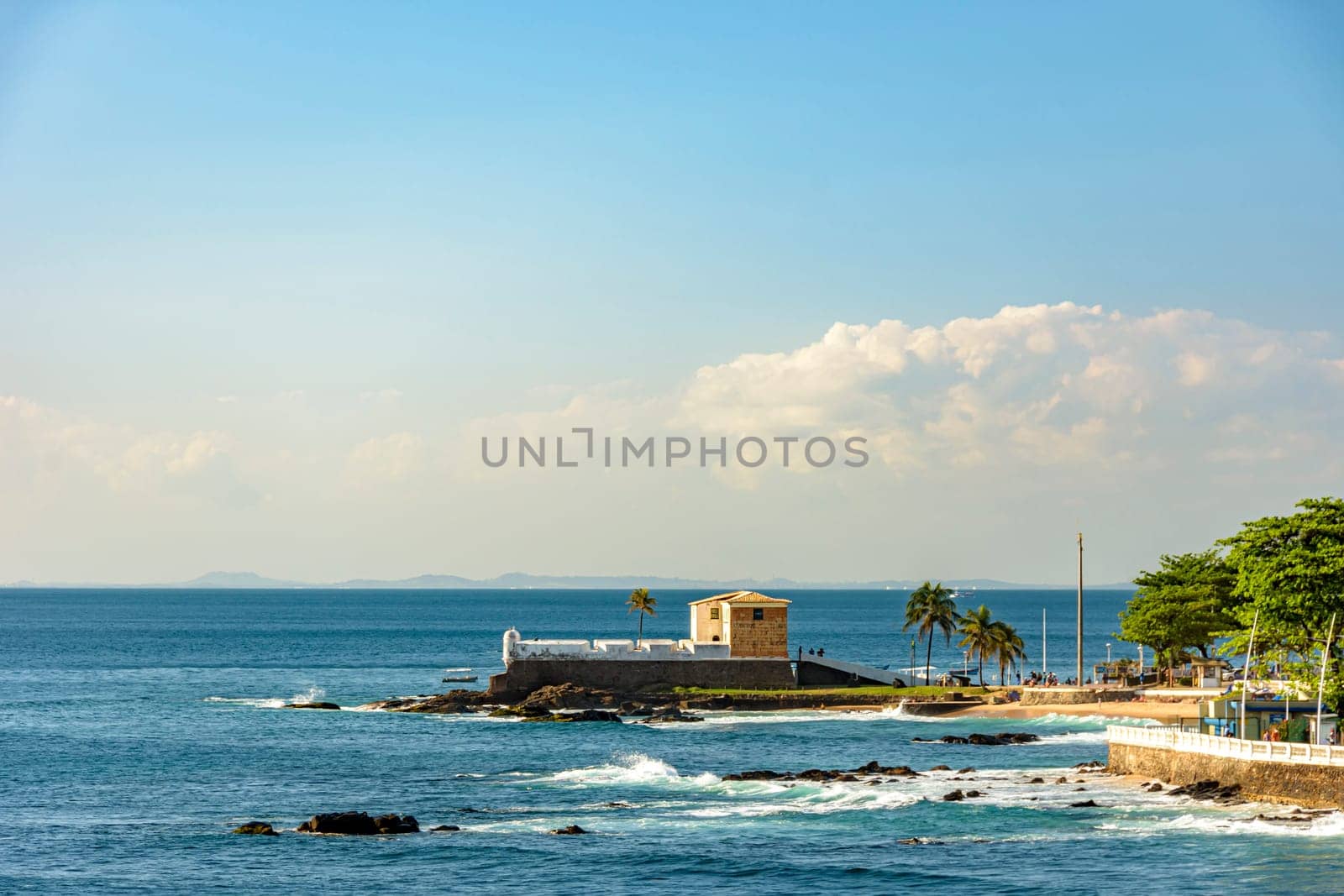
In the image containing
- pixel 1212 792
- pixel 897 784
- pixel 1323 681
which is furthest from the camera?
pixel 897 784

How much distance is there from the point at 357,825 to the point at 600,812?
33.7 feet

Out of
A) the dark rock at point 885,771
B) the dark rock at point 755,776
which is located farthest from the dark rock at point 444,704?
the dark rock at point 885,771

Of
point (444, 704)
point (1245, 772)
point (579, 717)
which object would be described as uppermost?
point (1245, 772)

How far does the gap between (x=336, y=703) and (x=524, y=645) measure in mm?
16229

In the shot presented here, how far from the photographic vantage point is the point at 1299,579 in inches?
2450

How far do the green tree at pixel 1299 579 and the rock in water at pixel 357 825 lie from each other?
37.0m

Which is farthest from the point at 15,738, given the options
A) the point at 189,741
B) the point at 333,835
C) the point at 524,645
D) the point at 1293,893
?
the point at 1293,893

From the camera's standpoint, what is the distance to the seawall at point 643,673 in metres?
108

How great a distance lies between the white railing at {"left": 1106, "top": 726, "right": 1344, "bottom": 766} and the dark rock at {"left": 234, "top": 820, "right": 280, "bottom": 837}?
1499 inches

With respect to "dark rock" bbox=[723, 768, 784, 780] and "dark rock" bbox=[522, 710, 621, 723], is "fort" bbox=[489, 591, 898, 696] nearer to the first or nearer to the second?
"dark rock" bbox=[522, 710, 621, 723]

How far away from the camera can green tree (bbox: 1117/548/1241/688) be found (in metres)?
97.0

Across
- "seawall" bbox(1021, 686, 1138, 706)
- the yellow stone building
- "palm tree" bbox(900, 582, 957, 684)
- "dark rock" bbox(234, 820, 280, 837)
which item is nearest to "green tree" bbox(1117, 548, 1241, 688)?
"seawall" bbox(1021, 686, 1138, 706)

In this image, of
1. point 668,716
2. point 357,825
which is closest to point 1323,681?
point 357,825

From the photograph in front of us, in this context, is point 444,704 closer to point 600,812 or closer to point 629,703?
point 629,703
